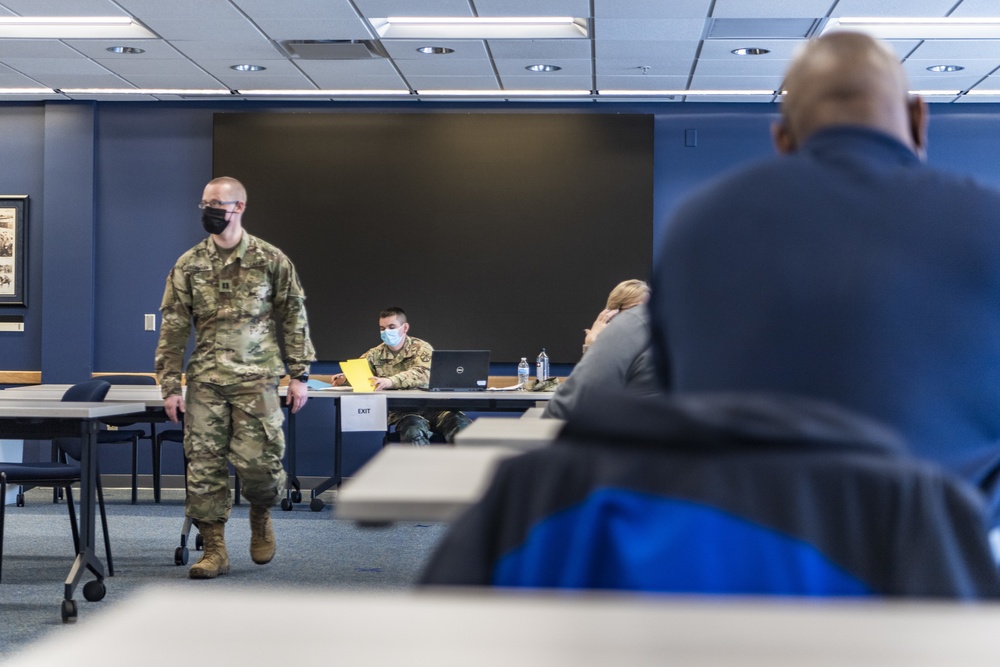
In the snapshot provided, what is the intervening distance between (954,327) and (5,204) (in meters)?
8.30

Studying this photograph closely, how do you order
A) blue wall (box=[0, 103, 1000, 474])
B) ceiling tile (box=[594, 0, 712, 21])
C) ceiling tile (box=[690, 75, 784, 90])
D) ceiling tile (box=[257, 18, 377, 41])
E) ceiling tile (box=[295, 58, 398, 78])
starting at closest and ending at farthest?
ceiling tile (box=[594, 0, 712, 21]), ceiling tile (box=[257, 18, 377, 41]), ceiling tile (box=[295, 58, 398, 78]), ceiling tile (box=[690, 75, 784, 90]), blue wall (box=[0, 103, 1000, 474])

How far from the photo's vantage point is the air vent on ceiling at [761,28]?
6020 millimetres

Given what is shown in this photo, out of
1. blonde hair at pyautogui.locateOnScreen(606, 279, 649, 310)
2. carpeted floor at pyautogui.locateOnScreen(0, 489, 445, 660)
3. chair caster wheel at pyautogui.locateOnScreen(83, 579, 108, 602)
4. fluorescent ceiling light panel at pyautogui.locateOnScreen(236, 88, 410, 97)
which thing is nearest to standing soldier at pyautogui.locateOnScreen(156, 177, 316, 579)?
carpeted floor at pyautogui.locateOnScreen(0, 489, 445, 660)

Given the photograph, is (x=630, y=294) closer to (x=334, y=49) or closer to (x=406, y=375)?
(x=406, y=375)

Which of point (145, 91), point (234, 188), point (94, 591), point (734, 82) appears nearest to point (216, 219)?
point (234, 188)

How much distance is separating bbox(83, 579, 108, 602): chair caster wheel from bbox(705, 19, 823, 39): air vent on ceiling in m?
4.39

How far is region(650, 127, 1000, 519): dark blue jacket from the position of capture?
3.62ft

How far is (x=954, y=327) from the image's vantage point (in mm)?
1181

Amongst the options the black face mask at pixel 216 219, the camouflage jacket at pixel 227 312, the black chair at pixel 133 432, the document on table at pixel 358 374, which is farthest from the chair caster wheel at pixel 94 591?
the document on table at pixel 358 374

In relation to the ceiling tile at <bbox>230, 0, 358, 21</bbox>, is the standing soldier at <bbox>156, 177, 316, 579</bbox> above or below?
below

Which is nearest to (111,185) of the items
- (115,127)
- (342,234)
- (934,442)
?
(115,127)

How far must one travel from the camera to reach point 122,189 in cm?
817

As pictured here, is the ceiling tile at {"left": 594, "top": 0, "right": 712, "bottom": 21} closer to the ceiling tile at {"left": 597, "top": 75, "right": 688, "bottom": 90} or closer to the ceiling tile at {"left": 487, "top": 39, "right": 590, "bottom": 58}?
the ceiling tile at {"left": 487, "top": 39, "right": 590, "bottom": 58}

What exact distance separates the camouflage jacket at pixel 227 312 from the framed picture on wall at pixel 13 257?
4.14 meters
